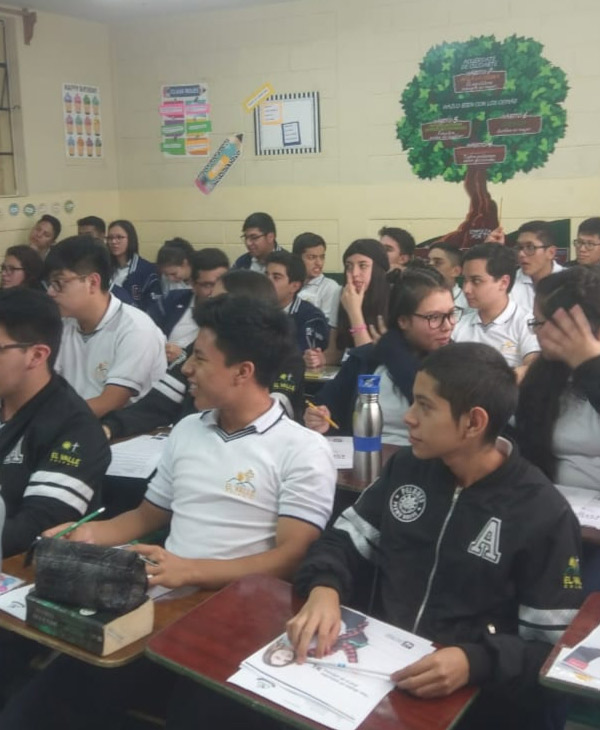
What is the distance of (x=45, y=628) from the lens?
1477 mm

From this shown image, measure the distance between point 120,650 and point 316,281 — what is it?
4214mm

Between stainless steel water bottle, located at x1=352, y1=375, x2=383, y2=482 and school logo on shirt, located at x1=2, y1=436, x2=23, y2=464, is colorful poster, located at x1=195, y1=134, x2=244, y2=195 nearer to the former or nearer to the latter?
stainless steel water bottle, located at x1=352, y1=375, x2=383, y2=482

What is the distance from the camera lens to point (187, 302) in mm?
4754

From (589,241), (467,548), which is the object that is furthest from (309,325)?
(467,548)

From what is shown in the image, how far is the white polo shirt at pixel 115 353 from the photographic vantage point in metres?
3.15

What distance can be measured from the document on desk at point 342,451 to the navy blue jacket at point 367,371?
25cm

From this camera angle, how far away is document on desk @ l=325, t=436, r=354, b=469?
98.0 inches

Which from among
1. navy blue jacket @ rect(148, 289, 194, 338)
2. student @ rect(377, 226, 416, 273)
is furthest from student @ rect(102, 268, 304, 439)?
student @ rect(377, 226, 416, 273)

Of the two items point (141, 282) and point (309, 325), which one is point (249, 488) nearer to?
point (309, 325)

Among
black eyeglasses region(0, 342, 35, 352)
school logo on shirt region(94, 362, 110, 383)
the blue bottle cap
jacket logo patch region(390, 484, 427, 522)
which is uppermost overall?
black eyeglasses region(0, 342, 35, 352)

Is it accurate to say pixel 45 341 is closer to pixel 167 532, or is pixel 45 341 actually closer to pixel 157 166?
pixel 167 532

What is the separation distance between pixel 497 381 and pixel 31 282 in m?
4.19

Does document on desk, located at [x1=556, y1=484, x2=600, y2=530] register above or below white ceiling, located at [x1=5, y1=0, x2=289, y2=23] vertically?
below

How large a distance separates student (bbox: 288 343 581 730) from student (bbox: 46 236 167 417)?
1.60 metres
